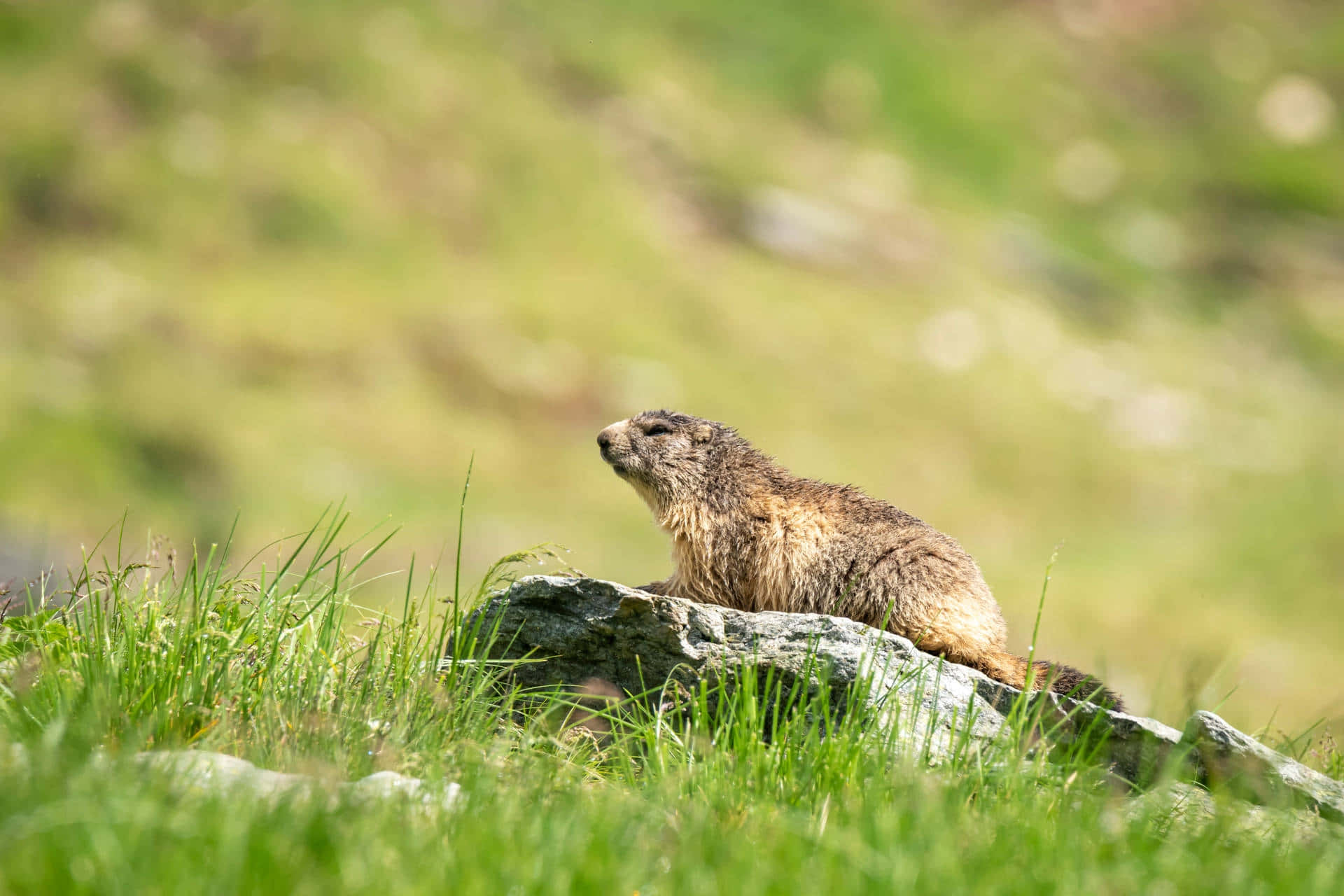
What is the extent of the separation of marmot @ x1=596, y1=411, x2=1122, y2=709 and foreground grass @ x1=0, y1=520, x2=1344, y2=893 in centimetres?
129

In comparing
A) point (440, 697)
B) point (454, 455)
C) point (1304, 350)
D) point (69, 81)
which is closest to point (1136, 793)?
point (440, 697)

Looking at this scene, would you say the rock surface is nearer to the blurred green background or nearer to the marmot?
the marmot

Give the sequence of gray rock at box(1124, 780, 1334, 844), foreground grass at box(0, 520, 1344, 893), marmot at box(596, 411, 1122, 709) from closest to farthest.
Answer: foreground grass at box(0, 520, 1344, 893) → gray rock at box(1124, 780, 1334, 844) → marmot at box(596, 411, 1122, 709)

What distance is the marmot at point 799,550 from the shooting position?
7.14 m

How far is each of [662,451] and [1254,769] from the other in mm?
4376

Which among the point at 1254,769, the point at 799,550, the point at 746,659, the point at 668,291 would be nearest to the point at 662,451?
the point at 799,550

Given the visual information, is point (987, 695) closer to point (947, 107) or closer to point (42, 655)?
point (42, 655)

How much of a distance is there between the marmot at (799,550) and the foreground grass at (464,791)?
1290 mm

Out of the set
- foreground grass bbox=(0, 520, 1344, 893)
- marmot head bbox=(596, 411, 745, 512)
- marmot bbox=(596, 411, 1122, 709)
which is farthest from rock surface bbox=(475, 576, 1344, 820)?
marmot head bbox=(596, 411, 745, 512)

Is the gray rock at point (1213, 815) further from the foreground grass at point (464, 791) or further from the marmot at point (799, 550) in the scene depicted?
the marmot at point (799, 550)

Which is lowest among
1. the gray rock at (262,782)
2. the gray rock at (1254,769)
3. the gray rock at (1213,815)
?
the gray rock at (262,782)

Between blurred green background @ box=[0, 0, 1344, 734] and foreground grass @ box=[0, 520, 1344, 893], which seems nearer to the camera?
foreground grass @ box=[0, 520, 1344, 893]

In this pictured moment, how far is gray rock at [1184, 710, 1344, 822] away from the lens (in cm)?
567

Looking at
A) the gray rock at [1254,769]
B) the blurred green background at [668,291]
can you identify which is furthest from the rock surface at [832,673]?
the blurred green background at [668,291]
